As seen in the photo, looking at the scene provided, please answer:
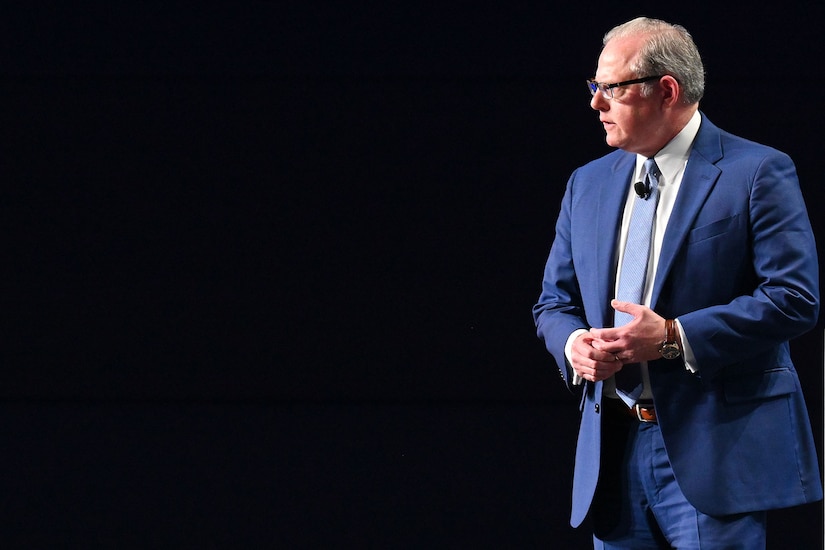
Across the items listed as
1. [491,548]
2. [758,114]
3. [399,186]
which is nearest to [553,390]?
[491,548]

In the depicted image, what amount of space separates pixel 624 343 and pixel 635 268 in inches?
6.9

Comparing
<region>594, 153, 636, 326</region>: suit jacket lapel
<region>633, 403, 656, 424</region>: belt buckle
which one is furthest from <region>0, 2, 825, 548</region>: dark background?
<region>633, 403, 656, 424</region>: belt buckle

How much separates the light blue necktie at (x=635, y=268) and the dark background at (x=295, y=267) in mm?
1279

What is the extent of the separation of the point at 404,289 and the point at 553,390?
0.55 metres

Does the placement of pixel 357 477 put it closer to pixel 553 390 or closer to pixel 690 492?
pixel 553 390

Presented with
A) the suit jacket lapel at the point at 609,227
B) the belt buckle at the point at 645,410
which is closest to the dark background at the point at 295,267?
the suit jacket lapel at the point at 609,227

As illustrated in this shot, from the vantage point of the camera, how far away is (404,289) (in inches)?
129

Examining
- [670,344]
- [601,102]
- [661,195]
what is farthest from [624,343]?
[601,102]

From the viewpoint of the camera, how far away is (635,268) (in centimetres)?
193

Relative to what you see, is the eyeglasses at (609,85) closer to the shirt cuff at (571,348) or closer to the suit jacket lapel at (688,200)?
the suit jacket lapel at (688,200)

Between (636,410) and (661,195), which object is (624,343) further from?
(661,195)

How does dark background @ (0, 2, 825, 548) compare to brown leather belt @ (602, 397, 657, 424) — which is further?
dark background @ (0, 2, 825, 548)

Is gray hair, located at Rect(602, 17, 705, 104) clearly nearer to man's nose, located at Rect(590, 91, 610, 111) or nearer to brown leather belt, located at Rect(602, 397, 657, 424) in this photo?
man's nose, located at Rect(590, 91, 610, 111)

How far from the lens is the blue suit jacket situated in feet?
6.01
